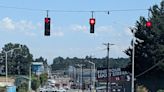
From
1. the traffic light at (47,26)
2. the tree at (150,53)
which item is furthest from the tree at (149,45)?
the traffic light at (47,26)

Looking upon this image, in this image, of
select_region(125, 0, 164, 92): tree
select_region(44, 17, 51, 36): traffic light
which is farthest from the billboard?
select_region(44, 17, 51, 36): traffic light

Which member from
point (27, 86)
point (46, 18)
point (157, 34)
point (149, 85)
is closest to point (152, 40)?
point (157, 34)

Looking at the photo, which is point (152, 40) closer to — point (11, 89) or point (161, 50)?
point (161, 50)

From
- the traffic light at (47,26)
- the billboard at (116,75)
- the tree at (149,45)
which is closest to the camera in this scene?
the traffic light at (47,26)

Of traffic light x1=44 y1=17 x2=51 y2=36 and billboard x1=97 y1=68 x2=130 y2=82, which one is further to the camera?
billboard x1=97 y1=68 x2=130 y2=82

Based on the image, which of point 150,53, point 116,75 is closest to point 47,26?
point 150,53

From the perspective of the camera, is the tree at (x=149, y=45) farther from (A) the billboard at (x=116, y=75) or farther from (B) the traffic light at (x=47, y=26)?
(B) the traffic light at (x=47, y=26)

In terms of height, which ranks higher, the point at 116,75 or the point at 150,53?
the point at 150,53

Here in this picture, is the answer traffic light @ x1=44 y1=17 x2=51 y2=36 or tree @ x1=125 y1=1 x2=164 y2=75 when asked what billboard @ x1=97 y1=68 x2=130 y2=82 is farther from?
traffic light @ x1=44 y1=17 x2=51 y2=36

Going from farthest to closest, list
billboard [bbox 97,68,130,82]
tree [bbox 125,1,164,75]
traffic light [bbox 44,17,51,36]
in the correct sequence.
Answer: billboard [bbox 97,68,130,82], tree [bbox 125,1,164,75], traffic light [bbox 44,17,51,36]

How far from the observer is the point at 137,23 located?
106938 millimetres

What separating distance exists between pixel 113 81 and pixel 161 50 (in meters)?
12.8

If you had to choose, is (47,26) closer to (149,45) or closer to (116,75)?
(149,45)

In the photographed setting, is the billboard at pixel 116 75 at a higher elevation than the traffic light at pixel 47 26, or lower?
lower
